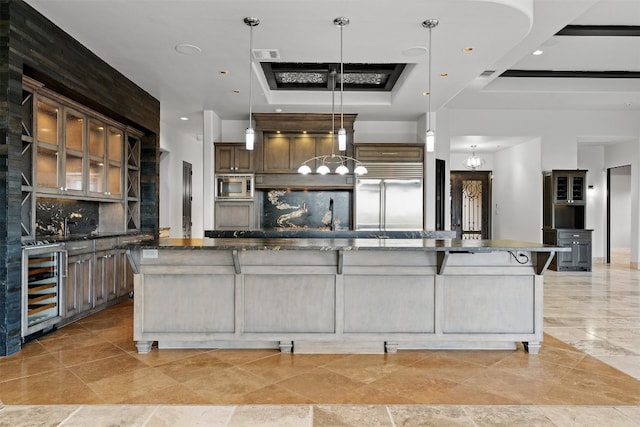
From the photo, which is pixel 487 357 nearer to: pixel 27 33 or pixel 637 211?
pixel 27 33

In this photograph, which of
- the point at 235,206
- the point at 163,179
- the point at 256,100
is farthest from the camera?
the point at 163,179

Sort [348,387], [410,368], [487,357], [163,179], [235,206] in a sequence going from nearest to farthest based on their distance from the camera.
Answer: [348,387] → [410,368] → [487,357] → [235,206] → [163,179]

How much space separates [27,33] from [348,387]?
379 cm

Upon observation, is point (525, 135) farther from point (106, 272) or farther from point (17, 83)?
point (17, 83)

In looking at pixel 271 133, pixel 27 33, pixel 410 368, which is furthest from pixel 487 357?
pixel 271 133

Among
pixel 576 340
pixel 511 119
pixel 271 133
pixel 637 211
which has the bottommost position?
pixel 576 340

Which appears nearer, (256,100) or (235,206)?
(256,100)

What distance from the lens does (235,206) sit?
23.7ft

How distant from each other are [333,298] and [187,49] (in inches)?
119

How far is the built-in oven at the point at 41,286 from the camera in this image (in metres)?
3.56

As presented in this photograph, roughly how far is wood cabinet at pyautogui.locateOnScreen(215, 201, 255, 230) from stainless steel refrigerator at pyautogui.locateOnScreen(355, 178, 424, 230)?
6.06 feet

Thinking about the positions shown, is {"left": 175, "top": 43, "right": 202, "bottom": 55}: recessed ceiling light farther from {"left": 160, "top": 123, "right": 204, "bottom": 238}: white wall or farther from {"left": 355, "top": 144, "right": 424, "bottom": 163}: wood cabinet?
{"left": 160, "top": 123, "right": 204, "bottom": 238}: white wall

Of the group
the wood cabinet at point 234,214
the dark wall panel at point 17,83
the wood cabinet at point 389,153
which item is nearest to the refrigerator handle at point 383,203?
the wood cabinet at point 389,153

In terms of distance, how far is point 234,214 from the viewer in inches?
284
